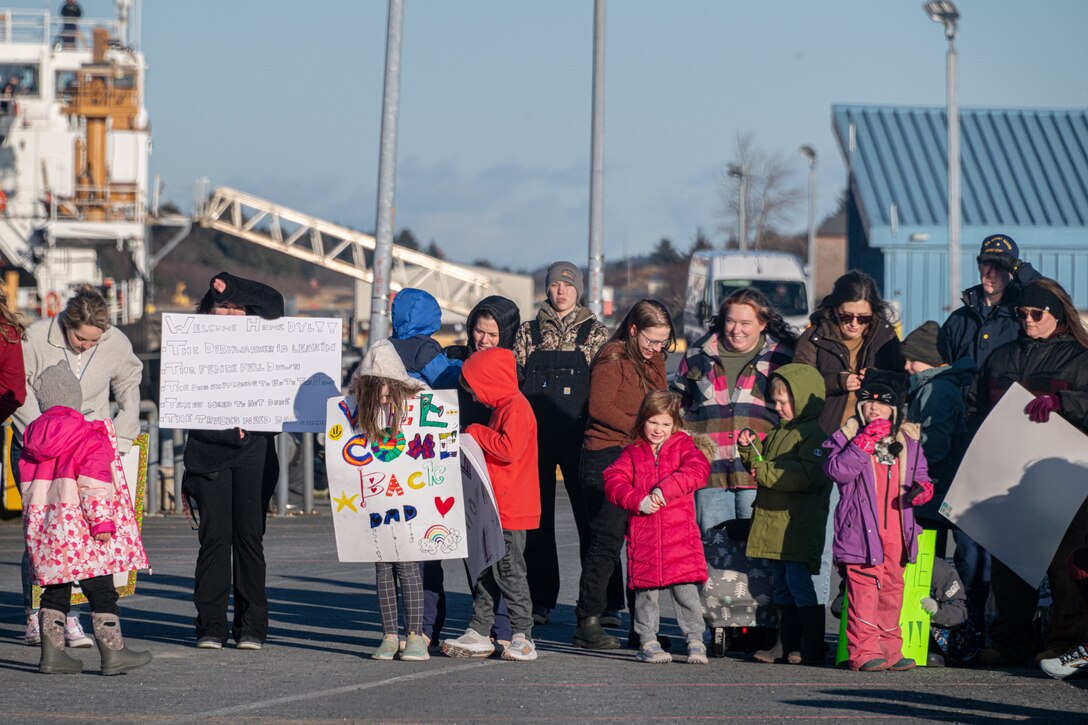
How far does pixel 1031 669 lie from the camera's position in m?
8.02

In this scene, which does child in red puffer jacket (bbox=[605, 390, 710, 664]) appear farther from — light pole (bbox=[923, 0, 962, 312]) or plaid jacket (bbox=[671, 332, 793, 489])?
light pole (bbox=[923, 0, 962, 312])

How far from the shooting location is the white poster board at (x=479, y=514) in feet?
26.5

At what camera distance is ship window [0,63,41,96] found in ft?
158

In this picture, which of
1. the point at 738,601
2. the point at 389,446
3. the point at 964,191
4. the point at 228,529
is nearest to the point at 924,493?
the point at 738,601

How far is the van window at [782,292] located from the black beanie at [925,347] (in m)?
29.1

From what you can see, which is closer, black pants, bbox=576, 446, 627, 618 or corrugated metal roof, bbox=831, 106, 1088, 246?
black pants, bbox=576, 446, 627, 618

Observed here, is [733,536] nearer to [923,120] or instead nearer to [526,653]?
[526,653]

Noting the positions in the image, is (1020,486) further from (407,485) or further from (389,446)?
(389,446)

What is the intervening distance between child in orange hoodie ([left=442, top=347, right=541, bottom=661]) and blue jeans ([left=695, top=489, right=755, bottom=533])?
1.03m

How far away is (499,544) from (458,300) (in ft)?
150

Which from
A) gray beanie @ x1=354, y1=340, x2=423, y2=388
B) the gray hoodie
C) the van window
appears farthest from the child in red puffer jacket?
the van window

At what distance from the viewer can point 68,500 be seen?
766cm

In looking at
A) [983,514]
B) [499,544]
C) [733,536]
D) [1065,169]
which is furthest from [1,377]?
[1065,169]

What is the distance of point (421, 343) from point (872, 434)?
2.48 m
